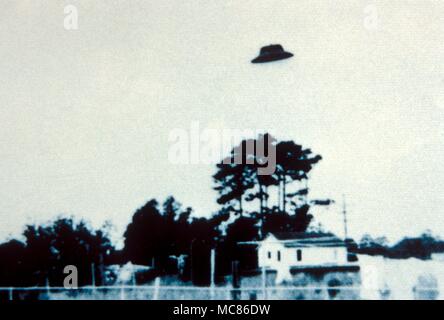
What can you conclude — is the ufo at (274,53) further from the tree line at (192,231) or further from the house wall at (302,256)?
the house wall at (302,256)

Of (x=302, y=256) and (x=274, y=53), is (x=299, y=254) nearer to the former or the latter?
(x=302, y=256)

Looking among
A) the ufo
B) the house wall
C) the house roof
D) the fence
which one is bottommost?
the fence

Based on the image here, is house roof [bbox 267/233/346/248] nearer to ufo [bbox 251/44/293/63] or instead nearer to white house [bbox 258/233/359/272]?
white house [bbox 258/233/359/272]

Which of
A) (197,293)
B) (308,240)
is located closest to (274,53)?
(308,240)

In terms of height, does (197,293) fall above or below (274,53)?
below

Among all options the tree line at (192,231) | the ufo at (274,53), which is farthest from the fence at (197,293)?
the ufo at (274,53)

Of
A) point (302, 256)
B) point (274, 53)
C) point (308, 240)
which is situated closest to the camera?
point (274, 53)

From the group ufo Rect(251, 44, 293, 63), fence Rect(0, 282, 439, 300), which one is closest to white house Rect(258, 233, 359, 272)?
fence Rect(0, 282, 439, 300)
